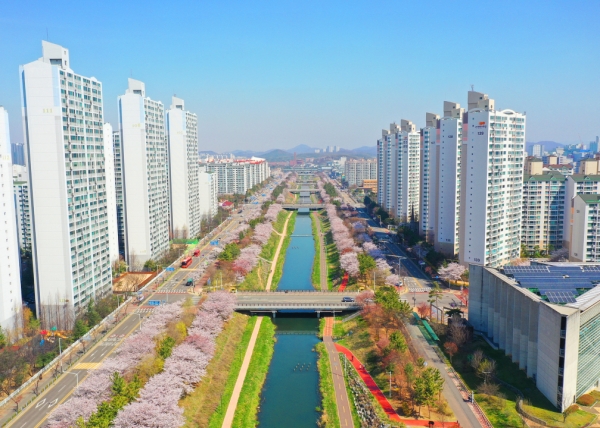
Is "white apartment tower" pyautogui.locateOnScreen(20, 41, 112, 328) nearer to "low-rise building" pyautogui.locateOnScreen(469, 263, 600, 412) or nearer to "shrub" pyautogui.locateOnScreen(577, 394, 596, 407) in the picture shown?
"low-rise building" pyautogui.locateOnScreen(469, 263, 600, 412)

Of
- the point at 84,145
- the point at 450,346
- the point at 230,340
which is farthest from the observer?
the point at 84,145

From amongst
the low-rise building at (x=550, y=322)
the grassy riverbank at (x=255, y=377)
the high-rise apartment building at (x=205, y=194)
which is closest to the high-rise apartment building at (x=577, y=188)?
the low-rise building at (x=550, y=322)

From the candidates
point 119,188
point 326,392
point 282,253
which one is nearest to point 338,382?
point 326,392

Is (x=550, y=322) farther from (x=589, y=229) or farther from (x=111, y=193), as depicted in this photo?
(x=111, y=193)

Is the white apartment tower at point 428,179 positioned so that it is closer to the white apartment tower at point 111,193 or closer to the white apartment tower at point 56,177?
the white apartment tower at point 111,193

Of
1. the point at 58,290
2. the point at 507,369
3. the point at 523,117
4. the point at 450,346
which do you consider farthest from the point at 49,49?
the point at 523,117

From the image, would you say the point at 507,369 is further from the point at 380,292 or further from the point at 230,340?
the point at 230,340

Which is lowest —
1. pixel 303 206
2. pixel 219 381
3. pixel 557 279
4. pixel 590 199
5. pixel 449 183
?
pixel 219 381
